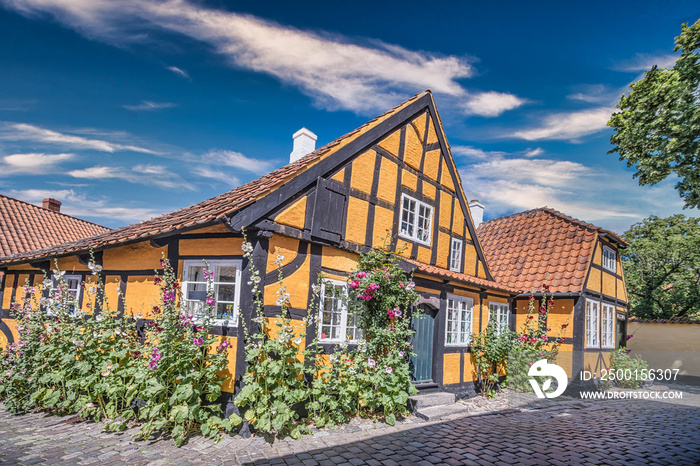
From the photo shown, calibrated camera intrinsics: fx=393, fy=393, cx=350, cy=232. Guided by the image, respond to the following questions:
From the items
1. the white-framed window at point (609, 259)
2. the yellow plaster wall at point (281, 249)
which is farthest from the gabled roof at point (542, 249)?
the yellow plaster wall at point (281, 249)

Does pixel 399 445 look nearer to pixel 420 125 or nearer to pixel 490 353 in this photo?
pixel 490 353

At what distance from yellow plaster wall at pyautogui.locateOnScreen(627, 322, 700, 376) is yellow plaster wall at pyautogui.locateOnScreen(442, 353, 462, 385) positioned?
11704mm

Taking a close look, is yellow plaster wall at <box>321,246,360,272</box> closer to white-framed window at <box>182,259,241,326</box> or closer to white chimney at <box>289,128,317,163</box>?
white-framed window at <box>182,259,241,326</box>

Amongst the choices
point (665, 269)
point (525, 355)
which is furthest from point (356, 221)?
point (665, 269)

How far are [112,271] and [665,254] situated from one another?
76.7ft

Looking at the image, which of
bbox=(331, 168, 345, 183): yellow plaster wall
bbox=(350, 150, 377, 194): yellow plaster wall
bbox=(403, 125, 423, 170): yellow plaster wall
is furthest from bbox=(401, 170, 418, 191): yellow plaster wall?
bbox=(331, 168, 345, 183): yellow plaster wall

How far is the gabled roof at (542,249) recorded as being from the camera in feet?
40.7

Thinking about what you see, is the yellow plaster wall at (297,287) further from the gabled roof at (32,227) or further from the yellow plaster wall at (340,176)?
the gabled roof at (32,227)

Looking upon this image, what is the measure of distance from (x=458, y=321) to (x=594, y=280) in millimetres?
5932

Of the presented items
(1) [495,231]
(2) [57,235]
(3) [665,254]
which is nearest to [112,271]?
(2) [57,235]

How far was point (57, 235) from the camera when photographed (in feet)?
52.6

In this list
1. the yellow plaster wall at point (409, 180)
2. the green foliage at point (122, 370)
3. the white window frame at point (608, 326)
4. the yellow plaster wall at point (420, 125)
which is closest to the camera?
the green foliage at point (122, 370)

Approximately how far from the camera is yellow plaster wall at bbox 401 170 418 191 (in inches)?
371

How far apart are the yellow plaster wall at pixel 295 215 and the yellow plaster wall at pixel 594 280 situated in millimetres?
10015
